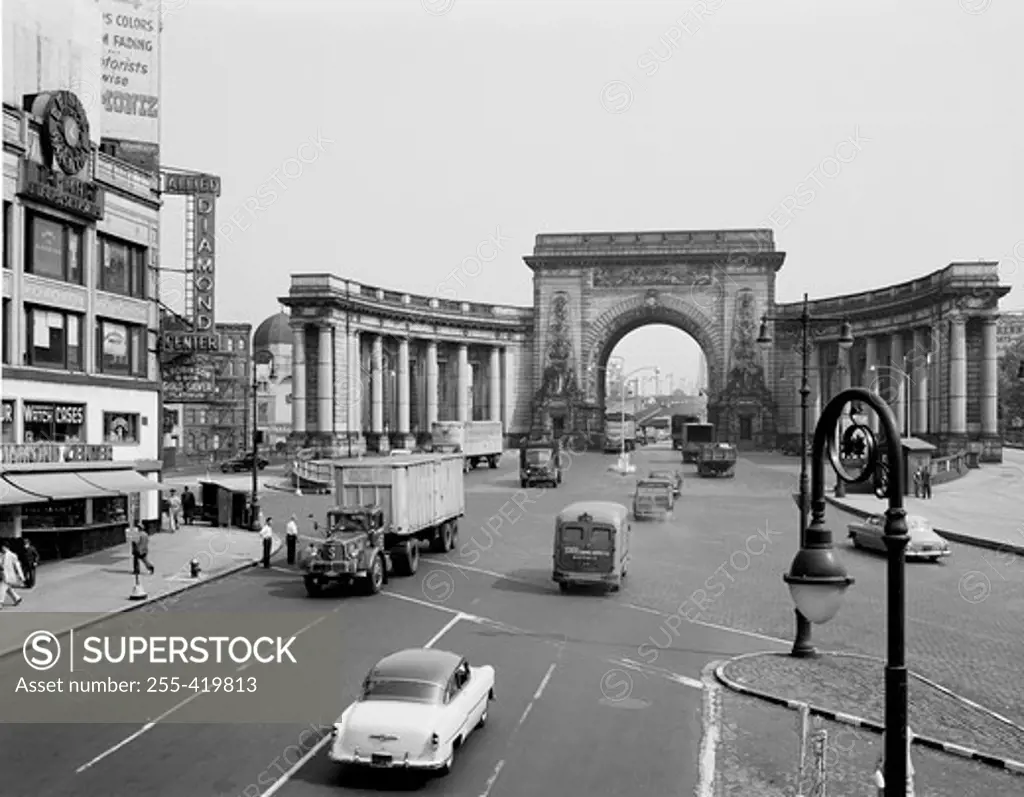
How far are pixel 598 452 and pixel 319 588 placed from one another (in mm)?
72517

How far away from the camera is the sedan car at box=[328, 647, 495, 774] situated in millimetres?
13211

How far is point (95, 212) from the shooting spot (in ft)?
116

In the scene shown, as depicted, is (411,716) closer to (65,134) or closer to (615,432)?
(65,134)

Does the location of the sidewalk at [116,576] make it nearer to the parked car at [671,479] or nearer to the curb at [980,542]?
the parked car at [671,479]

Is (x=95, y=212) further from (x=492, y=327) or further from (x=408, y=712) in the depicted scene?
(x=492, y=327)

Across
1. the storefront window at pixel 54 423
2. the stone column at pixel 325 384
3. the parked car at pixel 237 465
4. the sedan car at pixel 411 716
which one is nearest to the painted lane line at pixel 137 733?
the sedan car at pixel 411 716

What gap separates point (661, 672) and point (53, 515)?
23302mm

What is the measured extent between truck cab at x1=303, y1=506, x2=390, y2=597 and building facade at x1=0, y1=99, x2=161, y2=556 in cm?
940

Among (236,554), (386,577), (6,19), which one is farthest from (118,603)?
(6,19)

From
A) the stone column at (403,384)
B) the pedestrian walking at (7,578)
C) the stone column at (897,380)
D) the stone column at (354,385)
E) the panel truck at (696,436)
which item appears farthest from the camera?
the stone column at (403,384)

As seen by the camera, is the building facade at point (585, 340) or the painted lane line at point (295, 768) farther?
the building facade at point (585, 340)

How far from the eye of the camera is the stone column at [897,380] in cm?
8419

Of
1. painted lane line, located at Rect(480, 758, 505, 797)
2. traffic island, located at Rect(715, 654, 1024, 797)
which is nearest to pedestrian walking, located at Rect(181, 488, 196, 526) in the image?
traffic island, located at Rect(715, 654, 1024, 797)

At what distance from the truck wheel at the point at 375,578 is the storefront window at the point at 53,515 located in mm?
13002
